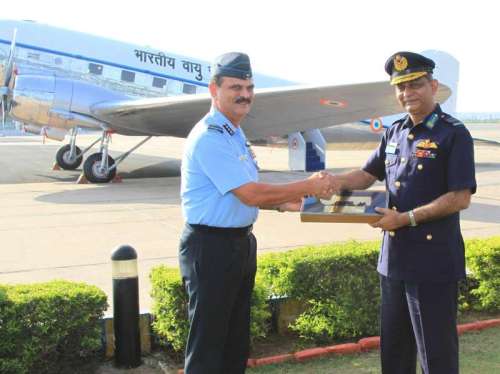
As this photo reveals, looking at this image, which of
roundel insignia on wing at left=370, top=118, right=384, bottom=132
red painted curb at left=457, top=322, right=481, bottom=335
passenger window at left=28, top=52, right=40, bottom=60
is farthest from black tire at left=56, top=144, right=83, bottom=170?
red painted curb at left=457, top=322, right=481, bottom=335

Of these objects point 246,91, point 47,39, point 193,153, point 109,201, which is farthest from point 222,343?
point 47,39

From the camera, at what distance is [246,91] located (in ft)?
9.66

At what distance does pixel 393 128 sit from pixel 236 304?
141 centimetres

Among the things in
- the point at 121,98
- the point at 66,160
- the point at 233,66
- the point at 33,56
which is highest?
the point at 33,56

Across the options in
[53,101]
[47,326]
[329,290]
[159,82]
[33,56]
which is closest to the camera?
[47,326]

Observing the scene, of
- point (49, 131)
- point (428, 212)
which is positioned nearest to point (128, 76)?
point (49, 131)

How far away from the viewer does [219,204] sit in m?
2.88

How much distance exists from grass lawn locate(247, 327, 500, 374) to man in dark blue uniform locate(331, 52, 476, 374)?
1.03 m

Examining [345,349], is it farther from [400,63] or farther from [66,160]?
[66,160]

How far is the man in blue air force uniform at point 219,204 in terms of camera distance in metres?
2.83

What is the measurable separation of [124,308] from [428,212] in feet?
7.39

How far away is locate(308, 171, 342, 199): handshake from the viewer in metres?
3.03

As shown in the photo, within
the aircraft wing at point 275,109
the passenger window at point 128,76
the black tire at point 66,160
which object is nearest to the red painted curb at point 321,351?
the aircraft wing at point 275,109

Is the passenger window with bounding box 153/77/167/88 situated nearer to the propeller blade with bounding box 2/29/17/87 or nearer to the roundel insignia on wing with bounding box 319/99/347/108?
the propeller blade with bounding box 2/29/17/87
